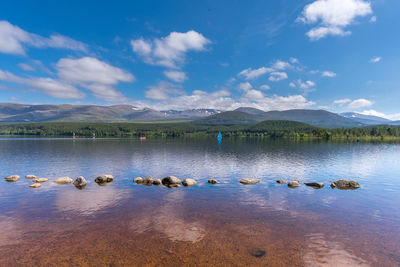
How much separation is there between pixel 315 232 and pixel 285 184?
69.2 feet

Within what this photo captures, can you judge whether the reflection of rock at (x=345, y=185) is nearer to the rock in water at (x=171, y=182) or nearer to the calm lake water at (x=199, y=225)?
the calm lake water at (x=199, y=225)

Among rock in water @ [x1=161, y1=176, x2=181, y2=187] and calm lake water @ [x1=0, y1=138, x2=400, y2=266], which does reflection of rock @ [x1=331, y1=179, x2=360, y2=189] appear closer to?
calm lake water @ [x1=0, y1=138, x2=400, y2=266]

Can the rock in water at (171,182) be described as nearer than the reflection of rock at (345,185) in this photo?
No

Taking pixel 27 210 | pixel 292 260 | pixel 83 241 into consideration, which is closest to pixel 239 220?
pixel 292 260

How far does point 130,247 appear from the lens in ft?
63.7

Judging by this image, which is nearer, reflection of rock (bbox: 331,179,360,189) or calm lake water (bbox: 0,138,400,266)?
calm lake water (bbox: 0,138,400,266)

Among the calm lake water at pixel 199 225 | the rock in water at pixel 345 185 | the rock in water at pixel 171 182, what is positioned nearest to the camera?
the calm lake water at pixel 199 225

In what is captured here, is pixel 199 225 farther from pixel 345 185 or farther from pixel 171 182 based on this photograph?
pixel 345 185

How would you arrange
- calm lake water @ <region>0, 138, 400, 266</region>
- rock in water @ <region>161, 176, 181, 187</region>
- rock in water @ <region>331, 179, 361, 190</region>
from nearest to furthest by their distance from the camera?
1. calm lake water @ <region>0, 138, 400, 266</region>
2. rock in water @ <region>331, 179, 361, 190</region>
3. rock in water @ <region>161, 176, 181, 187</region>

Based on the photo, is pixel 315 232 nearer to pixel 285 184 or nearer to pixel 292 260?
pixel 292 260

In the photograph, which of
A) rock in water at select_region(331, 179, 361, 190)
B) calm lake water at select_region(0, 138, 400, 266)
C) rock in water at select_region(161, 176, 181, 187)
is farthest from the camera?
rock in water at select_region(161, 176, 181, 187)

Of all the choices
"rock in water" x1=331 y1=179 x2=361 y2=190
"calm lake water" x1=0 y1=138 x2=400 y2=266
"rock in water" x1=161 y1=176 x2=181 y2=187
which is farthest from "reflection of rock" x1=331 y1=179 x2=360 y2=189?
"rock in water" x1=161 y1=176 x2=181 y2=187

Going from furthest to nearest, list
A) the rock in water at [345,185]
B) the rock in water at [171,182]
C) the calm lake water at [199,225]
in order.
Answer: the rock in water at [171,182] < the rock in water at [345,185] < the calm lake water at [199,225]

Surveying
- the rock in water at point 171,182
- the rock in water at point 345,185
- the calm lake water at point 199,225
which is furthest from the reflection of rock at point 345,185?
the rock in water at point 171,182
